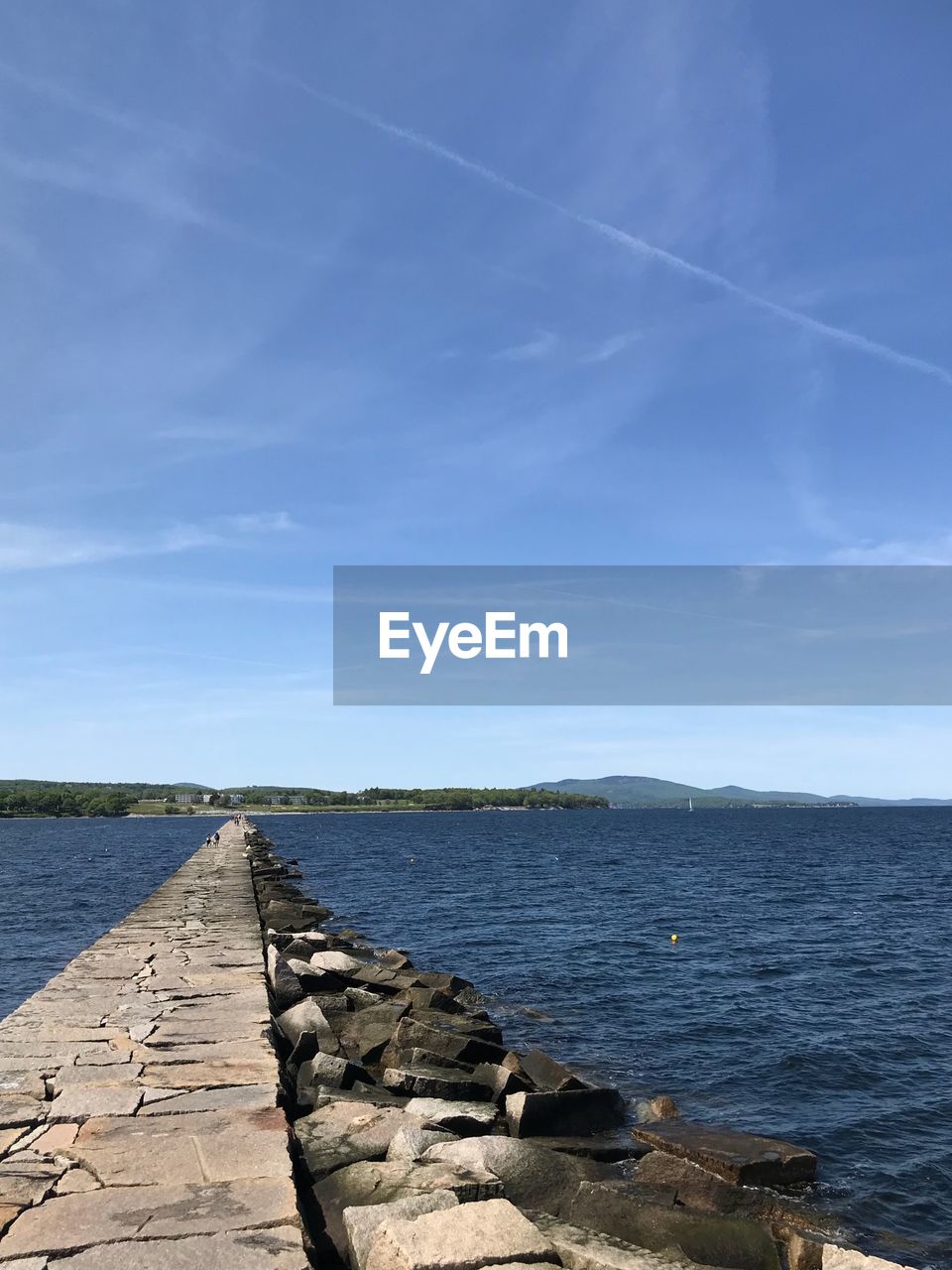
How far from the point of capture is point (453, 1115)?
24.0 feet

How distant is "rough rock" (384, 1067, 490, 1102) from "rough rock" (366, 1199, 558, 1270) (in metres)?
3.52

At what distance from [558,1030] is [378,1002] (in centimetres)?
338

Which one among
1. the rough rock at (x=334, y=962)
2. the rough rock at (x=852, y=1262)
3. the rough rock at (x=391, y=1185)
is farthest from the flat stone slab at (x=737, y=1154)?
the rough rock at (x=334, y=962)

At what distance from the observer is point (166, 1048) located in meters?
7.48

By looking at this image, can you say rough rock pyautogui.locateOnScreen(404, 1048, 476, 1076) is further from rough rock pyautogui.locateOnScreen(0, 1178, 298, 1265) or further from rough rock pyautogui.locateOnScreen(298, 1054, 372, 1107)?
rough rock pyautogui.locateOnScreen(0, 1178, 298, 1265)

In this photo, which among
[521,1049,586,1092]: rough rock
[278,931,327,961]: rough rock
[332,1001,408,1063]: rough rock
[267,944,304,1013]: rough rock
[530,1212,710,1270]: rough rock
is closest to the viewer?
[530,1212,710,1270]: rough rock

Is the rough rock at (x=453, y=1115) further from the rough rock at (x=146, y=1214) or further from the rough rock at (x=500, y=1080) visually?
the rough rock at (x=146, y=1214)

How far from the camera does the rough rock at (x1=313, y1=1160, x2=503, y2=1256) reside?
218 inches

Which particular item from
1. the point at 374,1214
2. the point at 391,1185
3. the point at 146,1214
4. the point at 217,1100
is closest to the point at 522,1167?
the point at 391,1185

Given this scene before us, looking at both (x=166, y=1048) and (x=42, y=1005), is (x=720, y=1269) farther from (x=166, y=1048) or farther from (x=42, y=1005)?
(x=42, y=1005)

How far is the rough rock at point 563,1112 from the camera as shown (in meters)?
7.89

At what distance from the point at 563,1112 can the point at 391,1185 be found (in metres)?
3.10

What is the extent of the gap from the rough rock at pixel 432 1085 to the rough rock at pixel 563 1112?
365 millimetres

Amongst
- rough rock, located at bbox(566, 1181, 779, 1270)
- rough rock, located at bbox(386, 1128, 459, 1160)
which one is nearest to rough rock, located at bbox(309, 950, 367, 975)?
rough rock, located at bbox(386, 1128, 459, 1160)
